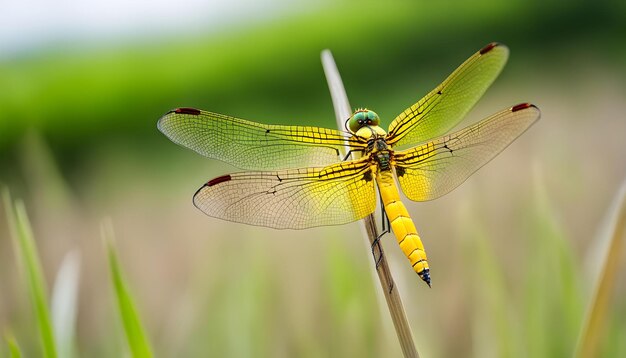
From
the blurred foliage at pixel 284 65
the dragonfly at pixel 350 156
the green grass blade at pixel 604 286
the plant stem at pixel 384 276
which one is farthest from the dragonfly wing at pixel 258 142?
the blurred foliage at pixel 284 65

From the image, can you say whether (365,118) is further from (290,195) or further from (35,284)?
(35,284)

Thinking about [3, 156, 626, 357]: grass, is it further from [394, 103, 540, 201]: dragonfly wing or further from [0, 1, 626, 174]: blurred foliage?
[0, 1, 626, 174]: blurred foliage

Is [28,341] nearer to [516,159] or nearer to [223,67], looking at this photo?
[516,159]

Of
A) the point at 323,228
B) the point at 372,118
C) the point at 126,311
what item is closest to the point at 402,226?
the point at 372,118

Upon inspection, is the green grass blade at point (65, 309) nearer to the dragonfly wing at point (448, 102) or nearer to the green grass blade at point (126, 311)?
the green grass blade at point (126, 311)

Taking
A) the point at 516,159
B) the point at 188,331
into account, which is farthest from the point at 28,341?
the point at 516,159
